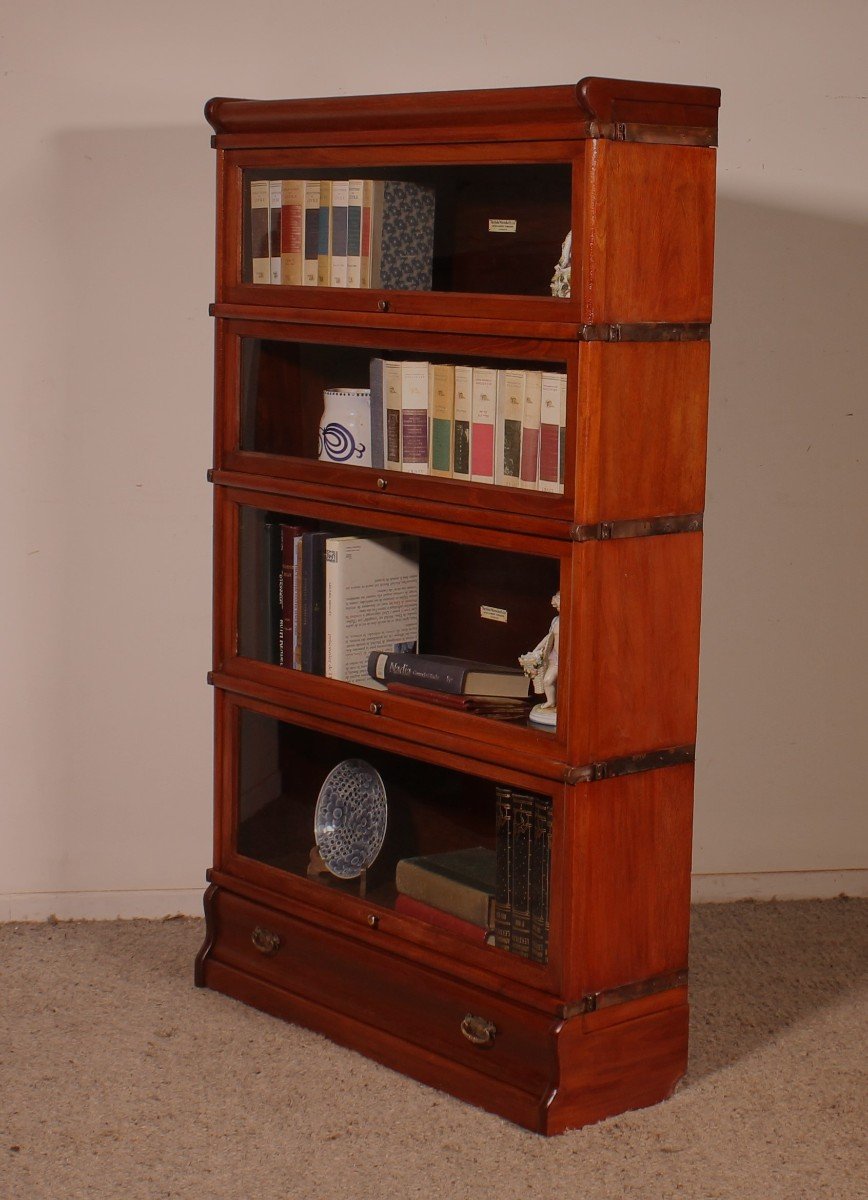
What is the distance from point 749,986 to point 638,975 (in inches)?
Result: 24.9

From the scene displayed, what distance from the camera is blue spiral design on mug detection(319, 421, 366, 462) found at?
9.53ft

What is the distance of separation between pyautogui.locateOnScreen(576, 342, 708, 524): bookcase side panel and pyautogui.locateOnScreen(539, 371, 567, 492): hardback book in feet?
0.24

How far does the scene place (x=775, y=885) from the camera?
3756 millimetres

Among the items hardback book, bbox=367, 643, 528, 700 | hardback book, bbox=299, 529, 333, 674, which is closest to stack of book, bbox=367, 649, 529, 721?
hardback book, bbox=367, 643, 528, 700

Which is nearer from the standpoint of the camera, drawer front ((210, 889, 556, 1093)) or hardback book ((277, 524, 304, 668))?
drawer front ((210, 889, 556, 1093))

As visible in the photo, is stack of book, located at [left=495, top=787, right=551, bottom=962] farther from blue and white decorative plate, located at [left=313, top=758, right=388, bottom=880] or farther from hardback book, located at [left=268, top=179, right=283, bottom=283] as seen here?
hardback book, located at [left=268, top=179, right=283, bottom=283]

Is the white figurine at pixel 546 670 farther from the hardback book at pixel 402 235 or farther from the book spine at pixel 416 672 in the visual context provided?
the hardback book at pixel 402 235

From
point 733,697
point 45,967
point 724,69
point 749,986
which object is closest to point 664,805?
point 749,986

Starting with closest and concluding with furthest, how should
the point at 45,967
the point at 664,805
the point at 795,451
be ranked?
the point at 664,805
the point at 45,967
the point at 795,451

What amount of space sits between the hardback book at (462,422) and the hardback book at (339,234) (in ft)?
1.06

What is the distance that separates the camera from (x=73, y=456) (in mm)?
3451

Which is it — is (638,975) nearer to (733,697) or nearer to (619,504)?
(619,504)

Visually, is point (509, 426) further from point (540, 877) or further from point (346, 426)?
point (540, 877)

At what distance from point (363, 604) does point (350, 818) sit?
1.35ft
